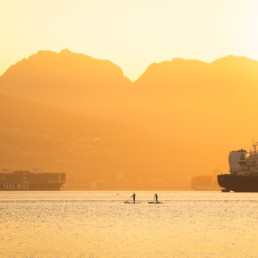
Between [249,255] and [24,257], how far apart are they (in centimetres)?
2002

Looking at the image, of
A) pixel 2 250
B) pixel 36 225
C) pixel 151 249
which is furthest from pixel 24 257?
pixel 36 225

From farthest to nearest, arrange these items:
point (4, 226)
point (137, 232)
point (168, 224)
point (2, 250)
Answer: point (168, 224)
point (4, 226)
point (137, 232)
point (2, 250)

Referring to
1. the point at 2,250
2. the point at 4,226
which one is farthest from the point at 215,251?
the point at 4,226

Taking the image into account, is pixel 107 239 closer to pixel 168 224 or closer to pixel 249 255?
pixel 249 255

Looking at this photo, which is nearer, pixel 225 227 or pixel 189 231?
pixel 189 231

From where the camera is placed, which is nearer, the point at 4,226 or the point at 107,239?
the point at 107,239

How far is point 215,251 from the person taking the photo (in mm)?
61312

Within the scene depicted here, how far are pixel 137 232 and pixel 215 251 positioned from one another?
72.2ft

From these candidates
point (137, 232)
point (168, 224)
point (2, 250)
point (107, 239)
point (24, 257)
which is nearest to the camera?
point (24, 257)

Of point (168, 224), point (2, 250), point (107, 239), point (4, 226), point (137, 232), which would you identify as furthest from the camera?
point (168, 224)

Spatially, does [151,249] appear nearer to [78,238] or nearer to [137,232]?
[78,238]

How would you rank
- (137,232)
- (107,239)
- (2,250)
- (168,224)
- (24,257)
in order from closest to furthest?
(24,257), (2,250), (107,239), (137,232), (168,224)

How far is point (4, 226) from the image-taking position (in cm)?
9175

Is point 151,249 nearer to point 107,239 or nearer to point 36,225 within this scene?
point 107,239
